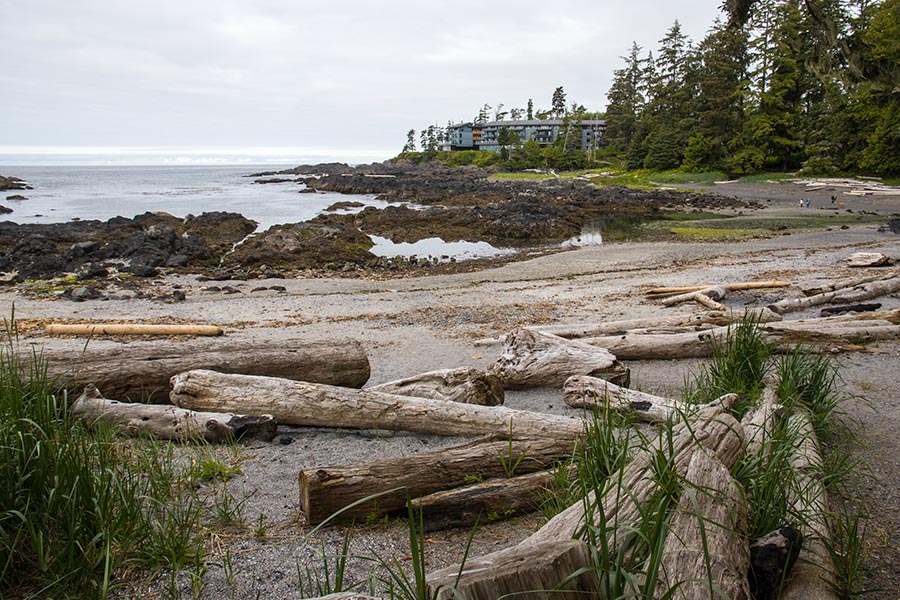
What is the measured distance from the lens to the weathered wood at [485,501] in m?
3.42

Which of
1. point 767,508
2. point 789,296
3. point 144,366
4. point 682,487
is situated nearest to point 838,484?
point 767,508

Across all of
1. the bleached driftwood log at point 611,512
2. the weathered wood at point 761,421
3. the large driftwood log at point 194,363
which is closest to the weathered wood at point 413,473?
the bleached driftwood log at point 611,512

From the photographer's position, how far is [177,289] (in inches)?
662

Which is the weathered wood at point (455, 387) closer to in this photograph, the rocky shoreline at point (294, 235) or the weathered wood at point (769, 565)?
the weathered wood at point (769, 565)

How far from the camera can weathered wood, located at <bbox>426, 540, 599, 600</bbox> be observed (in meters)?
1.97

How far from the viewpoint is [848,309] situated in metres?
9.03

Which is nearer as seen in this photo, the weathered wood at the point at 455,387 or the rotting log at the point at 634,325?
the weathered wood at the point at 455,387

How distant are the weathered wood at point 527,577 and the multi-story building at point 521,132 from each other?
93923mm

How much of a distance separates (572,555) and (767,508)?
1248 millimetres

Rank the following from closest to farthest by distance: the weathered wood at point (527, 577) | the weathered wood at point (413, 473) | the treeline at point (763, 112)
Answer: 1. the weathered wood at point (527, 577)
2. the weathered wood at point (413, 473)
3. the treeline at point (763, 112)

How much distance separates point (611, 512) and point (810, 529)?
1.00 meters

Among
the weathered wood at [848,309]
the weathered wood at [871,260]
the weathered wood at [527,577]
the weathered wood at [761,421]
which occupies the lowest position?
the weathered wood at [848,309]

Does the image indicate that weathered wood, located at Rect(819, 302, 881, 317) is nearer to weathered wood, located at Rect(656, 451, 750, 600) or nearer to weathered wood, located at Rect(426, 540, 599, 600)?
weathered wood, located at Rect(656, 451, 750, 600)

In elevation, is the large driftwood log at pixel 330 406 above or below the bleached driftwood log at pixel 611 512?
below
